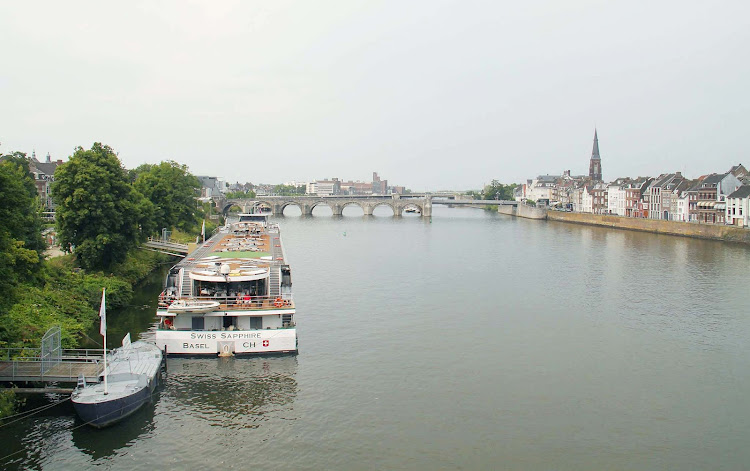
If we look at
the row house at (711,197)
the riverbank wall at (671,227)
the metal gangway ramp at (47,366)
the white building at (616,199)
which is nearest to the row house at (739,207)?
the row house at (711,197)

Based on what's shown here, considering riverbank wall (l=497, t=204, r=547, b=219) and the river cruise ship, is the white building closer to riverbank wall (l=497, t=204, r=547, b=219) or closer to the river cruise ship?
riverbank wall (l=497, t=204, r=547, b=219)

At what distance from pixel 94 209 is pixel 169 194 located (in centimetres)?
2183

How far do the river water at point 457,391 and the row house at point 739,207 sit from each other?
38.8 metres

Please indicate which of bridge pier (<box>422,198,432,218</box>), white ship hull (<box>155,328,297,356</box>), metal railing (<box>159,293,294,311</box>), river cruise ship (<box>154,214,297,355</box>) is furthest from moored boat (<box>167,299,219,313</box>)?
bridge pier (<box>422,198,432,218</box>)

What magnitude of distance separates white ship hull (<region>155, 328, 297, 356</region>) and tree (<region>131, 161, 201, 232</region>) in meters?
32.2

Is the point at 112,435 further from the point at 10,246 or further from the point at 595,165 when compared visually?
the point at 595,165

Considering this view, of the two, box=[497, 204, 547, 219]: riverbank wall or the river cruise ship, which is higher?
box=[497, 204, 547, 219]: riverbank wall

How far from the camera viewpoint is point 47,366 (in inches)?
848

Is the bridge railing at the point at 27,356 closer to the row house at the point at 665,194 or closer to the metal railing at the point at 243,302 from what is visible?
the metal railing at the point at 243,302

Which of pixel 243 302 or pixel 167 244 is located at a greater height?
pixel 167 244

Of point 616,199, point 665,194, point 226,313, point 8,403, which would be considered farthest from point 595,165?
point 8,403

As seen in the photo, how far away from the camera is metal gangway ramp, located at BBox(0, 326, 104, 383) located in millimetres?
20828

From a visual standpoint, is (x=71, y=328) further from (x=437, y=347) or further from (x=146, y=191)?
(x=146, y=191)

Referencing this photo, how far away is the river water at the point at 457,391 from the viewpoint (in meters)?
18.9
